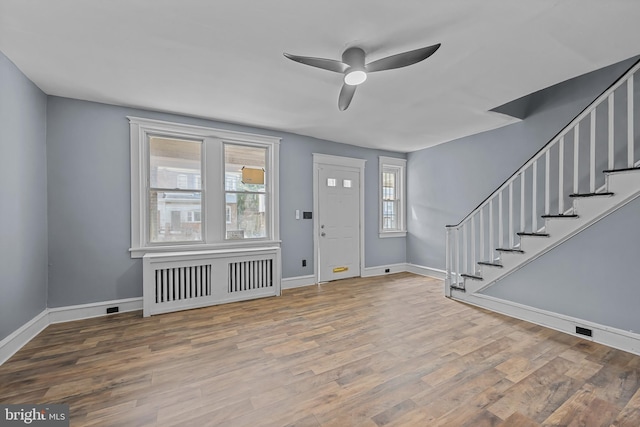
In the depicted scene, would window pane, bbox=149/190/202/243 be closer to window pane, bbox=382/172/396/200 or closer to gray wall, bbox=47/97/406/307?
gray wall, bbox=47/97/406/307

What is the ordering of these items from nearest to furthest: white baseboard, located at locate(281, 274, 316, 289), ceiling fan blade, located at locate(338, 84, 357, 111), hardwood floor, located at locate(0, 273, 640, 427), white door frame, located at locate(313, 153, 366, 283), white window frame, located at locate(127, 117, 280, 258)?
hardwood floor, located at locate(0, 273, 640, 427), ceiling fan blade, located at locate(338, 84, 357, 111), white window frame, located at locate(127, 117, 280, 258), white baseboard, located at locate(281, 274, 316, 289), white door frame, located at locate(313, 153, 366, 283)

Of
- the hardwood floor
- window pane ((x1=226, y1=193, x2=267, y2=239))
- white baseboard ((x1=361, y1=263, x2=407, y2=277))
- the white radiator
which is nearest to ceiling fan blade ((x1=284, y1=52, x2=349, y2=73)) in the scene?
the hardwood floor

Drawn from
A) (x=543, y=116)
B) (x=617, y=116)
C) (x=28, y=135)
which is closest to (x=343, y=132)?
(x=543, y=116)

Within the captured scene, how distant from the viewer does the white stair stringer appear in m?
2.37

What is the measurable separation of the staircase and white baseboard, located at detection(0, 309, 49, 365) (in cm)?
494

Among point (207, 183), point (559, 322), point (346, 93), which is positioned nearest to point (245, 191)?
point (207, 183)

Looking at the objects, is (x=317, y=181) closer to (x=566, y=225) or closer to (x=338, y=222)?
(x=338, y=222)

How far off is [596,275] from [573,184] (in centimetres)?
98

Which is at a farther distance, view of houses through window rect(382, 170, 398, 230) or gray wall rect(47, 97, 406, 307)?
view of houses through window rect(382, 170, 398, 230)

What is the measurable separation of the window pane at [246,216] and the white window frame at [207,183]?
3.9 inches

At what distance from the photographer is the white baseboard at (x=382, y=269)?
541cm

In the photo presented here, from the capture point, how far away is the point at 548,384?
1998 millimetres

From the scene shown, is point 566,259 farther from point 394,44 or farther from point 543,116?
point 394,44

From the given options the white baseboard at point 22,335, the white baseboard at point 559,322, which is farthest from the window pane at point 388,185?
the white baseboard at point 22,335
